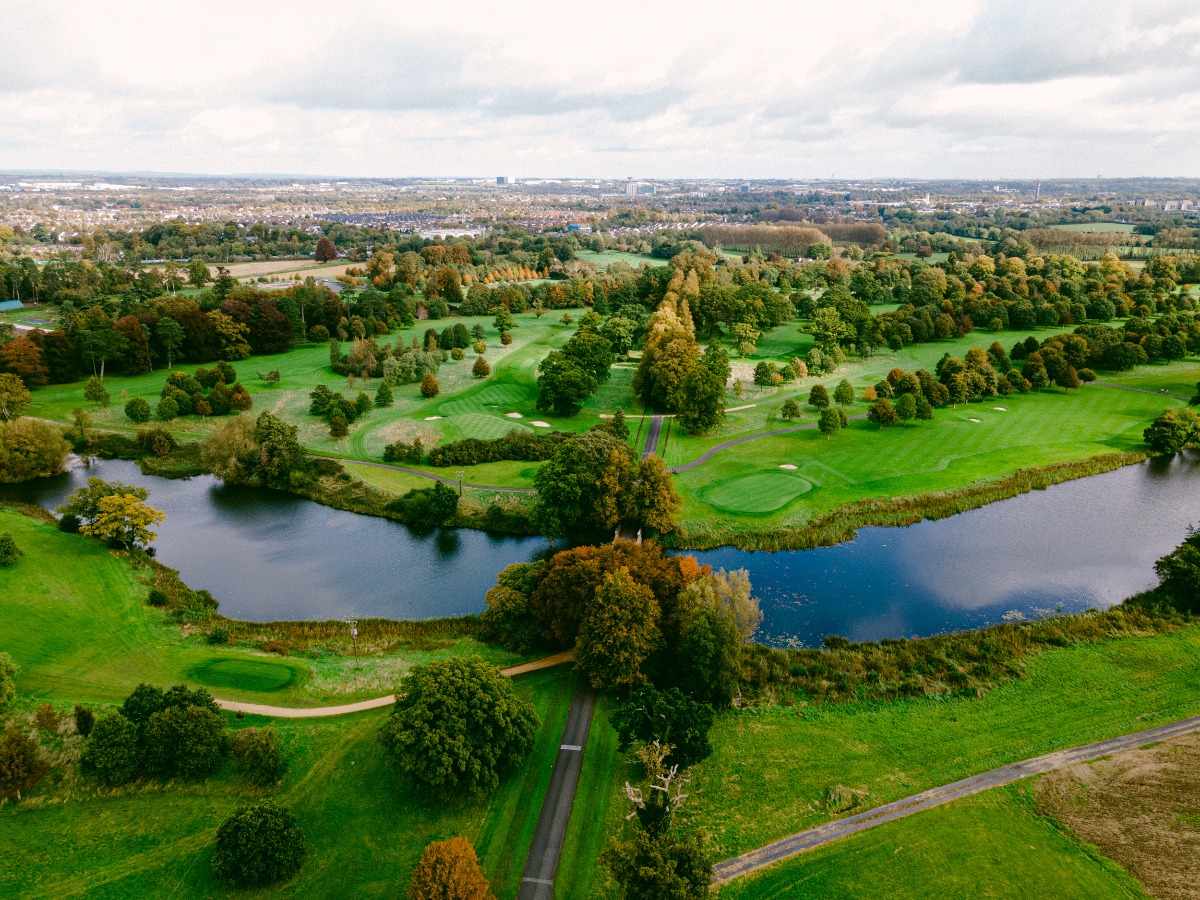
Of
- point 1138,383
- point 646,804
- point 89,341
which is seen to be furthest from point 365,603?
point 1138,383

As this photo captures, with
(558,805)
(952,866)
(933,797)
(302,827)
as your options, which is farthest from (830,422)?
(302,827)

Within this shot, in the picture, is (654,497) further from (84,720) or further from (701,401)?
(84,720)

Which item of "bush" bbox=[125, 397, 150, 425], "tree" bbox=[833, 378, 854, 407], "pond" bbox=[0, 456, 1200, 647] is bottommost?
"pond" bbox=[0, 456, 1200, 647]

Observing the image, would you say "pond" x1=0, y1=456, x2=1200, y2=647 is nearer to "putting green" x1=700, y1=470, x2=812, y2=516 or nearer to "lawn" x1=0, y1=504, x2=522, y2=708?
"lawn" x1=0, y1=504, x2=522, y2=708

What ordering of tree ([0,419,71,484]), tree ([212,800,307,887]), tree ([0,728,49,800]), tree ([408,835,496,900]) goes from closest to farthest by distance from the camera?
tree ([408,835,496,900]) < tree ([212,800,307,887]) < tree ([0,728,49,800]) < tree ([0,419,71,484])

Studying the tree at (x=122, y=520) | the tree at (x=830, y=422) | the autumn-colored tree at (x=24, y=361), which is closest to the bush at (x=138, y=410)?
the autumn-colored tree at (x=24, y=361)

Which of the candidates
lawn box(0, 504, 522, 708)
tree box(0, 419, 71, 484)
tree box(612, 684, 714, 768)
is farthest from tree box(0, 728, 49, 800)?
tree box(0, 419, 71, 484)
